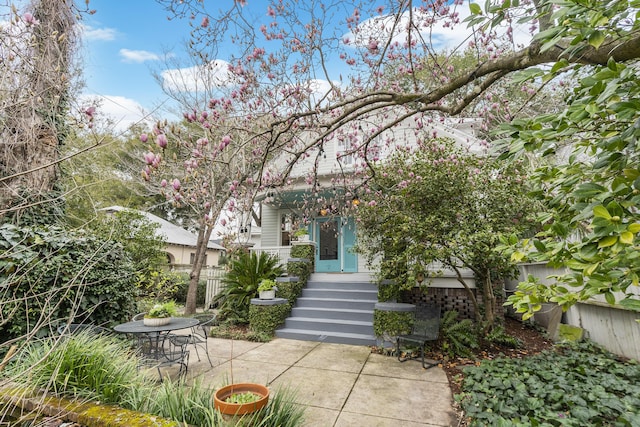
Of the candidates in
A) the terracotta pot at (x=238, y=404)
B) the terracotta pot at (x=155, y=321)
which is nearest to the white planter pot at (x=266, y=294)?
the terracotta pot at (x=155, y=321)

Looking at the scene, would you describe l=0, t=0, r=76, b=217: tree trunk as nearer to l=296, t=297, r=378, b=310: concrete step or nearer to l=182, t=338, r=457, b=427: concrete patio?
l=182, t=338, r=457, b=427: concrete patio

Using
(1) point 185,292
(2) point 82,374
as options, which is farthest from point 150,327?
(1) point 185,292

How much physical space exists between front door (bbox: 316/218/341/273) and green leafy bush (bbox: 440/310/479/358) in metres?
5.76

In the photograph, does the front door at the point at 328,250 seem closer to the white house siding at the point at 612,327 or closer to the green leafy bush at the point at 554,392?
the white house siding at the point at 612,327

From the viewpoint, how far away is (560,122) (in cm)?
141

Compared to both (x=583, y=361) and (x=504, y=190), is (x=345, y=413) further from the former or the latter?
(x=504, y=190)

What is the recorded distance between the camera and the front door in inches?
466

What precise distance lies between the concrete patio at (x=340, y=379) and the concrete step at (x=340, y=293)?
1.78 metres

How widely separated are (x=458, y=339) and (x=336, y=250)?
634 centimetres

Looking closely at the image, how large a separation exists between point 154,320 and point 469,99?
514 centimetres

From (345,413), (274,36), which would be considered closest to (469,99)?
(274,36)

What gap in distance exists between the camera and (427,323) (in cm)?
568

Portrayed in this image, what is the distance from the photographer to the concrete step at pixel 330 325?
23.6 ft

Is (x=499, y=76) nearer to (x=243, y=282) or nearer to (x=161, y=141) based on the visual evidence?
(x=161, y=141)
